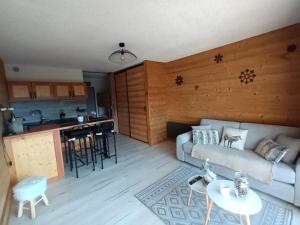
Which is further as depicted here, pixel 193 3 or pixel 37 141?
pixel 37 141

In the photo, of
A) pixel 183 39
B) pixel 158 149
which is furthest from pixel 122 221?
pixel 183 39

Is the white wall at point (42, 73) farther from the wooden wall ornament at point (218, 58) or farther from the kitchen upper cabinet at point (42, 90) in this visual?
the wooden wall ornament at point (218, 58)

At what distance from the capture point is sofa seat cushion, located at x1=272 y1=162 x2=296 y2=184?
6.35ft

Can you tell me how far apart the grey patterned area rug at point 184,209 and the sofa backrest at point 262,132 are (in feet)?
3.13

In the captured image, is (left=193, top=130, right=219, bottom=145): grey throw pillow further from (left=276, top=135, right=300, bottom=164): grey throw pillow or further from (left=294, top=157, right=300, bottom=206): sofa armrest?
(left=294, top=157, right=300, bottom=206): sofa armrest

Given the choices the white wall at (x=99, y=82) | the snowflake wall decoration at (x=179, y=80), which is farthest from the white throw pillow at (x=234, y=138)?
the white wall at (x=99, y=82)

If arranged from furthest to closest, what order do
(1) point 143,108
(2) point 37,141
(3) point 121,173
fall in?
(1) point 143,108 < (3) point 121,173 < (2) point 37,141

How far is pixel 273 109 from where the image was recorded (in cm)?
276

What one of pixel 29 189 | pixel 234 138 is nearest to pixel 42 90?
pixel 29 189

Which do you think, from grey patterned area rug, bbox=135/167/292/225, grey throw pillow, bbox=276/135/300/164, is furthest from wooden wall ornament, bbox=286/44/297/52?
grey patterned area rug, bbox=135/167/292/225

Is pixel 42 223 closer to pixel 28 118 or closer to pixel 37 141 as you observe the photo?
pixel 37 141

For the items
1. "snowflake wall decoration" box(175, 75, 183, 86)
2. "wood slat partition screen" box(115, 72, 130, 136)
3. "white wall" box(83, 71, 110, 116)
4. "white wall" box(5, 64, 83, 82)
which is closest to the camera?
"white wall" box(5, 64, 83, 82)

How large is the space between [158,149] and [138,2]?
3.29 m

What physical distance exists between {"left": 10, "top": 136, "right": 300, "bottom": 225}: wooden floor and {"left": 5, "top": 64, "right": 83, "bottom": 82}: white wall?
2906mm
